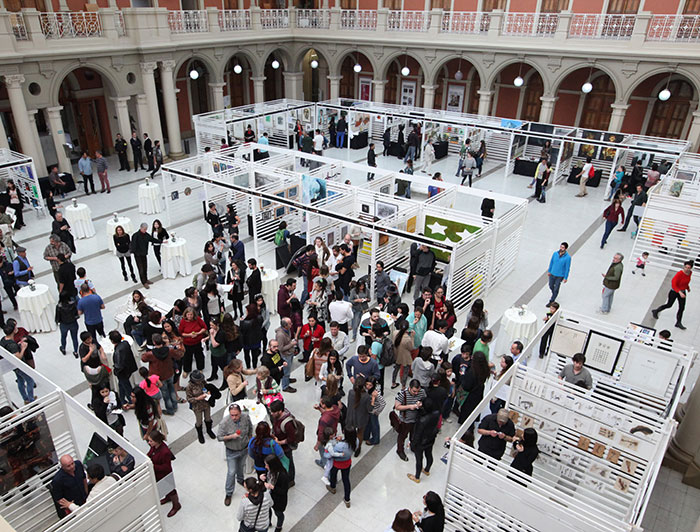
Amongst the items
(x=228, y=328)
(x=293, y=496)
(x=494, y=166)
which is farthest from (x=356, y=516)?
(x=494, y=166)

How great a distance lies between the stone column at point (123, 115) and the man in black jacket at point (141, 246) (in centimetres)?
996

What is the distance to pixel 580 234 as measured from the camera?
49.3 ft

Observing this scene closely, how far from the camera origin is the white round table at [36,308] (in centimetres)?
978

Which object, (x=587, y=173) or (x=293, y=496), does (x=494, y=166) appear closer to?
(x=587, y=173)

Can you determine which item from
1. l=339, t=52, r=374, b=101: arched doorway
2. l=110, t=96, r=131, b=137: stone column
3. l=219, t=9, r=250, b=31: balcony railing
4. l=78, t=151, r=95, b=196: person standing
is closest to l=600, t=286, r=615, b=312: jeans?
l=78, t=151, r=95, b=196: person standing

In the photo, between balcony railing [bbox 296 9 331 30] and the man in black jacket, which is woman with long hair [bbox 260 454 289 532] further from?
balcony railing [bbox 296 9 331 30]

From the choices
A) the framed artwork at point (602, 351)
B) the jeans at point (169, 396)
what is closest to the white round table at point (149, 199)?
the jeans at point (169, 396)

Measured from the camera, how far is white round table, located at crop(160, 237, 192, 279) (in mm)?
11750

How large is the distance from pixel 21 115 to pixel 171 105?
219 inches

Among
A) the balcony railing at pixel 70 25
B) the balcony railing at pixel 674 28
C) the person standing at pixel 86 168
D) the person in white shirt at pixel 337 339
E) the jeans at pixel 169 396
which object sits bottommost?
the jeans at pixel 169 396

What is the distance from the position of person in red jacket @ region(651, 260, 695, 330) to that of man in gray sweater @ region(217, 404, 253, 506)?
29.0 feet

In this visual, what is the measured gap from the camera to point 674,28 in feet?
58.9

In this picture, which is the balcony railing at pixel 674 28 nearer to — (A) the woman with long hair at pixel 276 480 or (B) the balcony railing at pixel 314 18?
(B) the balcony railing at pixel 314 18

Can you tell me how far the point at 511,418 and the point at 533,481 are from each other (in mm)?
1812
